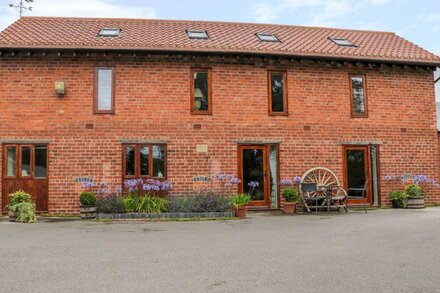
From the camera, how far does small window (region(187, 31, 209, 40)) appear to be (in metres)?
15.1

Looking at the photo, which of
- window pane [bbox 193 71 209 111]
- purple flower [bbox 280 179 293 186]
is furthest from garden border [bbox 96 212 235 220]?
window pane [bbox 193 71 209 111]

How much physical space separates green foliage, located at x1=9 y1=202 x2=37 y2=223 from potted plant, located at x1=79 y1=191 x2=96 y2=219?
121 centimetres

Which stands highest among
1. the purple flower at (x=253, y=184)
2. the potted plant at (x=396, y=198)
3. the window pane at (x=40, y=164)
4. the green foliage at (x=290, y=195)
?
the window pane at (x=40, y=164)

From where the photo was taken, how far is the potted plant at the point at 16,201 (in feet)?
38.7

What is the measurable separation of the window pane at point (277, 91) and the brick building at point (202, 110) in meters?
0.03

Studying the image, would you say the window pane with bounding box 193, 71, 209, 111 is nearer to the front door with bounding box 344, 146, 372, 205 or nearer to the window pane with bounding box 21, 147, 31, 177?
the front door with bounding box 344, 146, 372, 205

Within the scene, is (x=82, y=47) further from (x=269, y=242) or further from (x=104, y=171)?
(x=269, y=242)

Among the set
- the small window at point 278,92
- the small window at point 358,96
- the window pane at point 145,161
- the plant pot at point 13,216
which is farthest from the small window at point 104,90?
the small window at point 358,96

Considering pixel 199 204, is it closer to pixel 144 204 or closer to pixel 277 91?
pixel 144 204

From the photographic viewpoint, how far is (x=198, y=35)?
15617 mm

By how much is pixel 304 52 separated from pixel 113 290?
1106 centimetres

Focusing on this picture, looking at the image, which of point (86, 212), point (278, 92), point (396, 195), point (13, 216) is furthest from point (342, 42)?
point (13, 216)

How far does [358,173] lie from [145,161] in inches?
275

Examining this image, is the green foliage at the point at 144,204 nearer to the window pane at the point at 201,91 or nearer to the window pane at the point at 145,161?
the window pane at the point at 145,161
